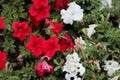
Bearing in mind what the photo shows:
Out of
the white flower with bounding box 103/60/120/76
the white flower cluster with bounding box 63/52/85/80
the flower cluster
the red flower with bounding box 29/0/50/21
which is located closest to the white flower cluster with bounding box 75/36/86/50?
the flower cluster

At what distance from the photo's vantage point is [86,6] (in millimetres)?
3883

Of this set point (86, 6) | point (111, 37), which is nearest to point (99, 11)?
point (86, 6)

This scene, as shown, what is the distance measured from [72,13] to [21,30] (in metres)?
0.54

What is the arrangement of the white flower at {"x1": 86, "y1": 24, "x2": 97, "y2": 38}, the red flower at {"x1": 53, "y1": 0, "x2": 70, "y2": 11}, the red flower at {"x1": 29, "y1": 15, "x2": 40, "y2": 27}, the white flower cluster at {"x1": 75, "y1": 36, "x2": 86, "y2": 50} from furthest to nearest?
the red flower at {"x1": 53, "y1": 0, "x2": 70, "y2": 11}, the red flower at {"x1": 29, "y1": 15, "x2": 40, "y2": 27}, the white flower at {"x1": 86, "y1": 24, "x2": 97, "y2": 38}, the white flower cluster at {"x1": 75, "y1": 36, "x2": 86, "y2": 50}

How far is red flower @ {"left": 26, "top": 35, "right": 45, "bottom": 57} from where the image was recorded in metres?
3.31

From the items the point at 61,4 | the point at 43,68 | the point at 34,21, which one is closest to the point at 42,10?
the point at 34,21

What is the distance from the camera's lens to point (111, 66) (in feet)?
10.9

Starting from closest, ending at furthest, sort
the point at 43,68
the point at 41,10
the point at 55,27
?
the point at 43,68
the point at 55,27
the point at 41,10

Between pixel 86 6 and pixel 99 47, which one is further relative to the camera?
pixel 86 6

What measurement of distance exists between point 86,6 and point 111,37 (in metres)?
0.61

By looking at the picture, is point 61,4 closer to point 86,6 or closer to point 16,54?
point 86,6

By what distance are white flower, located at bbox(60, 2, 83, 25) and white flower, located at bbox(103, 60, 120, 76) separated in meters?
0.56

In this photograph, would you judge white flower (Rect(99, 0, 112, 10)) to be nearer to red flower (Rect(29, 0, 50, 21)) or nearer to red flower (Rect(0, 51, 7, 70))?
red flower (Rect(29, 0, 50, 21))

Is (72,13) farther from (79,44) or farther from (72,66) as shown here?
(72,66)
